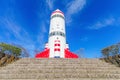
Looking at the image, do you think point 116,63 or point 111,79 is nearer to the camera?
point 111,79

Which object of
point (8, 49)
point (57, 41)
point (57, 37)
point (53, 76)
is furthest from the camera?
point (57, 37)

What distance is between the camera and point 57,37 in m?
19.6

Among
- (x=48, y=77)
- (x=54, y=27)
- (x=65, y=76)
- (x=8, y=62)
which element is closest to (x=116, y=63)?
(x=65, y=76)

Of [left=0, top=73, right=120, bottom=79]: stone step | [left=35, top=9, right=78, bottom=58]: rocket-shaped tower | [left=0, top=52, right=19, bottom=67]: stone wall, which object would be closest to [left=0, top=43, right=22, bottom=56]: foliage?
[left=0, top=52, right=19, bottom=67]: stone wall

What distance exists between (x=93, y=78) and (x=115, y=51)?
4.99 metres

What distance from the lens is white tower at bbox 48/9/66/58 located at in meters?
19.3

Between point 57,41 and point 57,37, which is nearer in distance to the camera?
point 57,41

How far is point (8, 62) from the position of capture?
24.1ft

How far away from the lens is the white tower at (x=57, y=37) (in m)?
19.3

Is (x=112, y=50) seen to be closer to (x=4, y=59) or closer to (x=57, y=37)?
(x=4, y=59)

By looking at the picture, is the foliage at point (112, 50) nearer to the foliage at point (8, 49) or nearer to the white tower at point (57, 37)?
the foliage at point (8, 49)

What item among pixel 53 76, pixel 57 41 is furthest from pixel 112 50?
pixel 57 41

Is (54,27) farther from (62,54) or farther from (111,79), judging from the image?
(111,79)

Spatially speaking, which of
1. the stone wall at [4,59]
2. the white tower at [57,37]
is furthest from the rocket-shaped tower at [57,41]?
the stone wall at [4,59]
